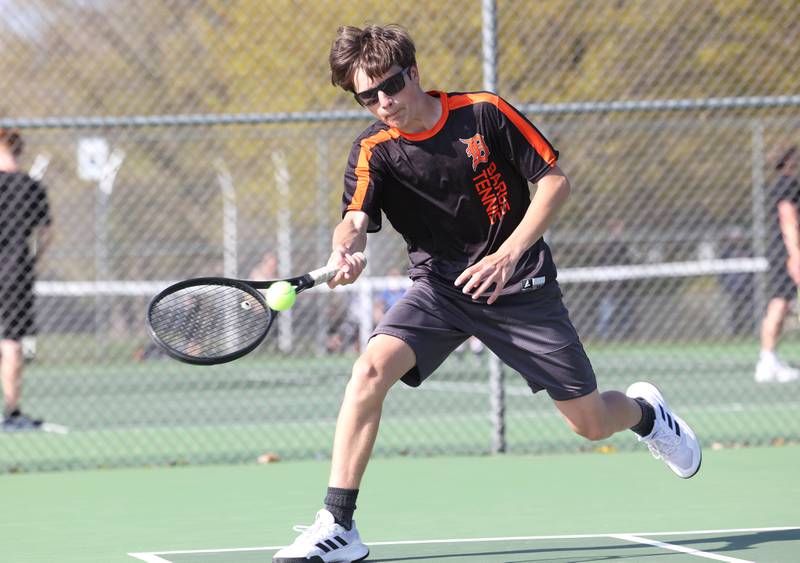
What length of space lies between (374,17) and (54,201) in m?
7.59

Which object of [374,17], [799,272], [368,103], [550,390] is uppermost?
[374,17]

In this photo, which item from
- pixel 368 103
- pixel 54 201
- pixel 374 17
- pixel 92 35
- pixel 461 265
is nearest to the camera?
pixel 368 103

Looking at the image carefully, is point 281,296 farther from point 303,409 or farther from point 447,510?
Answer: point 303,409

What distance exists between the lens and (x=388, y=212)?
487cm

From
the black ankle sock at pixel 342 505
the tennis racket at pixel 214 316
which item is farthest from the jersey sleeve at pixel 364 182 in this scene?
the black ankle sock at pixel 342 505

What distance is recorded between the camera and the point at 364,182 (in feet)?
15.5

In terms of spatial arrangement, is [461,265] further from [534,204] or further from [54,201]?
[54,201]

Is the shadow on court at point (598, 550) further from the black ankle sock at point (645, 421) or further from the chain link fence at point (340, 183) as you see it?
the chain link fence at point (340, 183)

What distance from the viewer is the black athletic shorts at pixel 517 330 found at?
188 inches

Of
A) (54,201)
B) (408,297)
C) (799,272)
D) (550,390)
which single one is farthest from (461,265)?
(54,201)

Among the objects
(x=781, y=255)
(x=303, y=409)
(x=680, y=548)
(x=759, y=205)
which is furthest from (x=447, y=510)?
(x=759, y=205)

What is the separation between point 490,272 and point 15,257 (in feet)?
16.6

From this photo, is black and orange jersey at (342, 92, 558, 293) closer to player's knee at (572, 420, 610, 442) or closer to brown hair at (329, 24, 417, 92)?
brown hair at (329, 24, 417, 92)

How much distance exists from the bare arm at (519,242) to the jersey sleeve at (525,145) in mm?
36
